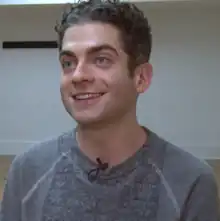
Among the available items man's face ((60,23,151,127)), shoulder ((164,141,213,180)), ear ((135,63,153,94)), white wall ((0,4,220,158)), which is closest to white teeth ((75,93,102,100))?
man's face ((60,23,151,127))

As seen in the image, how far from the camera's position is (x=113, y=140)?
110 centimetres

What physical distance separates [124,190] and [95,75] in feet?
0.82

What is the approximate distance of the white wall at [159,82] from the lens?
2.42 metres

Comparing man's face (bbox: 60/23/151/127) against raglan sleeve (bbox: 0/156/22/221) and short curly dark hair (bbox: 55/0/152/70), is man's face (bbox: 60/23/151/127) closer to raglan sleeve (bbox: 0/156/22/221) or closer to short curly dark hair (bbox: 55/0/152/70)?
short curly dark hair (bbox: 55/0/152/70)

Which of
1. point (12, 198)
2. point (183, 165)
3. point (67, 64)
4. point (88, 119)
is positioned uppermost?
point (67, 64)

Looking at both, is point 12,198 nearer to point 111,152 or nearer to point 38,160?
point 38,160

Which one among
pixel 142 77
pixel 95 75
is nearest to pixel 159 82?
pixel 142 77

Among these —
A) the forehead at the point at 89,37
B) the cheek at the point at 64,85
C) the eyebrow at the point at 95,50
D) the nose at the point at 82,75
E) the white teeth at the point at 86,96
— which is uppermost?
the forehead at the point at 89,37

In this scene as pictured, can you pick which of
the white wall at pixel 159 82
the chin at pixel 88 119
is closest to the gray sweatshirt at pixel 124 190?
the chin at pixel 88 119

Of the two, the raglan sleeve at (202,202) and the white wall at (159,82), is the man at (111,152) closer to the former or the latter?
the raglan sleeve at (202,202)

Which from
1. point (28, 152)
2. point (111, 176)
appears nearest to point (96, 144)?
point (111, 176)

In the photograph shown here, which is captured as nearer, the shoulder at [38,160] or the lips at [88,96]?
the lips at [88,96]

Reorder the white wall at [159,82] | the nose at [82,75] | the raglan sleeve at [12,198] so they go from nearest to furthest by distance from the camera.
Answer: the nose at [82,75] < the raglan sleeve at [12,198] < the white wall at [159,82]

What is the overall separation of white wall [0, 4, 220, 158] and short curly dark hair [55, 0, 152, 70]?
1244 mm
